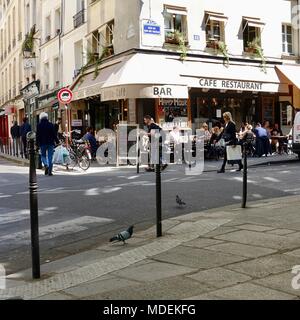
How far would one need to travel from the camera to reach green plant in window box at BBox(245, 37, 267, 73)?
2442 cm

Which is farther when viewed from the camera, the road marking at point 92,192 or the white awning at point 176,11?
the white awning at point 176,11

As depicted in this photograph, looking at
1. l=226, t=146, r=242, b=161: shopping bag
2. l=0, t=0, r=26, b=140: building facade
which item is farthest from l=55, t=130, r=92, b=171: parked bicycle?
l=0, t=0, r=26, b=140: building facade

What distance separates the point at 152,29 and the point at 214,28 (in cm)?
352

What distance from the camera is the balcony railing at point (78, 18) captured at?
2662cm

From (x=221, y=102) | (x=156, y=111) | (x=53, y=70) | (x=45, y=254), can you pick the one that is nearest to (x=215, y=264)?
(x=45, y=254)

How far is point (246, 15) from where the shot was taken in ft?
80.0

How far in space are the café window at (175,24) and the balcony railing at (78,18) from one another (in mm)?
5876

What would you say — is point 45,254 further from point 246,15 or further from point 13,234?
point 246,15

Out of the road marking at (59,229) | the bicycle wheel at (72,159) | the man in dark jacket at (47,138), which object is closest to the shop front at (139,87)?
the bicycle wheel at (72,159)

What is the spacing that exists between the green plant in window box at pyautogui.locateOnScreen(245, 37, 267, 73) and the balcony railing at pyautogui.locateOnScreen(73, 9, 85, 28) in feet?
26.6

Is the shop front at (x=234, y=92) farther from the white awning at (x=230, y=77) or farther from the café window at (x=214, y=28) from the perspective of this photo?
the café window at (x=214, y=28)

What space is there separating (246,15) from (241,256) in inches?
811

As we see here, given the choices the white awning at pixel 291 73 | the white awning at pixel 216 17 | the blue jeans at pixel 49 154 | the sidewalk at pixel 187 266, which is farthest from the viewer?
the white awning at pixel 291 73

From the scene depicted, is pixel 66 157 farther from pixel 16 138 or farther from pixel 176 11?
pixel 16 138
